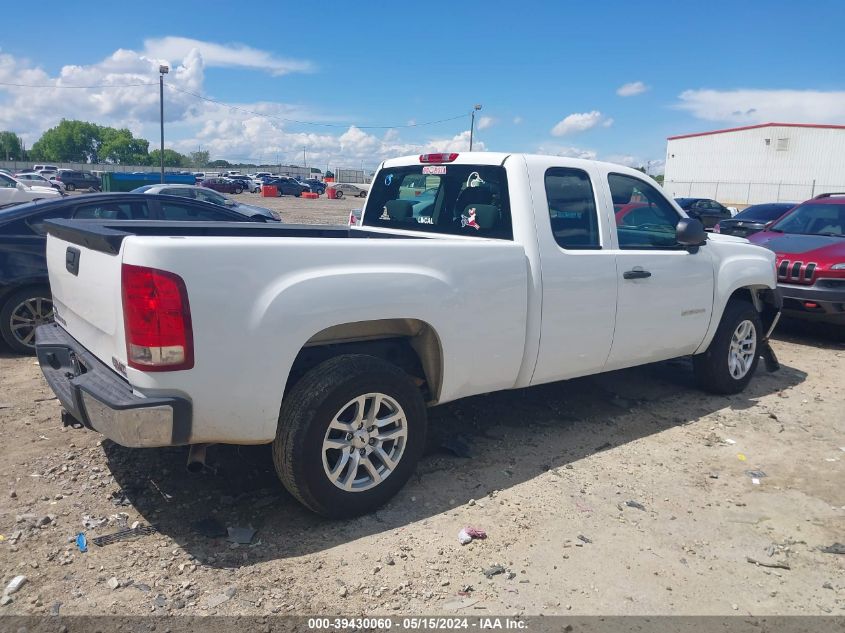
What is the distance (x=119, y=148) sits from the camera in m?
135

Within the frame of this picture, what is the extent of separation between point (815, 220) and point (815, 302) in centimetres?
200

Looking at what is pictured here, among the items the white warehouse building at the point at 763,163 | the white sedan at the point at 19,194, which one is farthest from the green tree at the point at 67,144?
the white sedan at the point at 19,194

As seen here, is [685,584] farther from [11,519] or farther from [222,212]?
[222,212]

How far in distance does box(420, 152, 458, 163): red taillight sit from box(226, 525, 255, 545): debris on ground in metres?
2.85

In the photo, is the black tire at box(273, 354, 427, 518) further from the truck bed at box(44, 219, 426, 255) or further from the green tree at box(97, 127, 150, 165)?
the green tree at box(97, 127, 150, 165)

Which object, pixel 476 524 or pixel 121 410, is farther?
pixel 476 524

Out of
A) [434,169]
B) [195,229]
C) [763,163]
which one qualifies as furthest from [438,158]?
[763,163]

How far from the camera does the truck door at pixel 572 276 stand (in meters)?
4.28

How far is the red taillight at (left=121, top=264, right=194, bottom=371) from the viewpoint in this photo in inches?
113

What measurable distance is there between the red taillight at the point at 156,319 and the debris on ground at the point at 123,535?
1031mm

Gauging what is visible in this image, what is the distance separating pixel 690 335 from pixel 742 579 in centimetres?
250

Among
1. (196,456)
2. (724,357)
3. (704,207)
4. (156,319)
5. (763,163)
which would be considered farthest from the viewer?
(763,163)

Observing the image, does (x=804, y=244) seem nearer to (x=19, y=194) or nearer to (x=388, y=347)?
(x=388, y=347)

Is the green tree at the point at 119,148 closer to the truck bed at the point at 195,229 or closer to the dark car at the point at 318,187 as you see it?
the dark car at the point at 318,187
